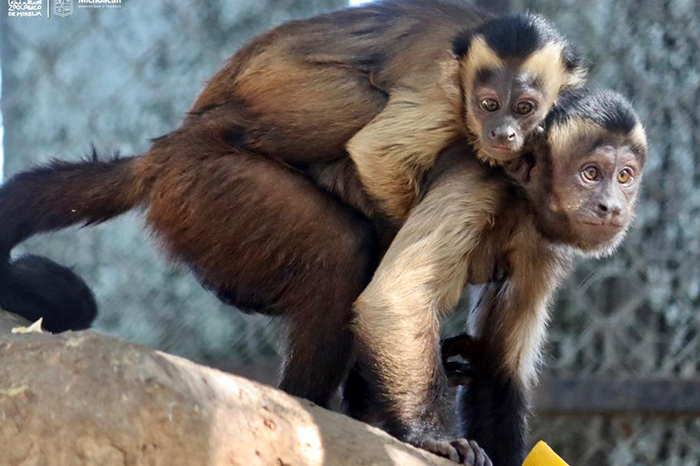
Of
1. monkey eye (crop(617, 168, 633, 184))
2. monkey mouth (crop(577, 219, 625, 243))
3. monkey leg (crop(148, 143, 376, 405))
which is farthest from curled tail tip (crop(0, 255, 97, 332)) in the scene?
monkey eye (crop(617, 168, 633, 184))

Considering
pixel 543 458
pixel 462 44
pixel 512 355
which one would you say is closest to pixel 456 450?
pixel 543 458

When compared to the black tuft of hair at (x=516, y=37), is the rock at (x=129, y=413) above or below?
below

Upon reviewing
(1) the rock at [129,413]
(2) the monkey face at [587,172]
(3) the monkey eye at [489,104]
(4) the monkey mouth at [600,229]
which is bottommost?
(1) the rock at [129,413]

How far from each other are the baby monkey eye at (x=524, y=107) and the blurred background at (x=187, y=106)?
109 cm

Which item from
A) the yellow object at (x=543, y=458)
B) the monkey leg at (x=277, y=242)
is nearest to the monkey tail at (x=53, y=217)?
the monkey leg at (x=277, y=242)

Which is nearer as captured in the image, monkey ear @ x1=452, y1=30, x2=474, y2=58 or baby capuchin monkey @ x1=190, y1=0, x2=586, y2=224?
baby capuchin monkey @ x1=190, y1=0, x2=586, y2=224

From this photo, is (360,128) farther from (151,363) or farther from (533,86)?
(151,363)

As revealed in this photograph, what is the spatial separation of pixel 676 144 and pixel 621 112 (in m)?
1.26

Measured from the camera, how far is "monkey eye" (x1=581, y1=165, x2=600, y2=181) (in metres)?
3.32

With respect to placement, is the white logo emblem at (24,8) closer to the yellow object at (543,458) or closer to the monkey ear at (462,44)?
the monkey ear at (462,44)

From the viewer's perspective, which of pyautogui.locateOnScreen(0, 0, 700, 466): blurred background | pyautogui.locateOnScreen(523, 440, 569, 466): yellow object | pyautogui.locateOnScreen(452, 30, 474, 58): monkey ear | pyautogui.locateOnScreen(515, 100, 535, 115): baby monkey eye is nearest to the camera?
pyautogui.locateOnScreen(523, 440, 569, 466): yellow object

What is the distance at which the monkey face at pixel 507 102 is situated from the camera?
3.33m

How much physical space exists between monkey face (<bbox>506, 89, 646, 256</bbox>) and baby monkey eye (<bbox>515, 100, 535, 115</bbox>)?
91 mm

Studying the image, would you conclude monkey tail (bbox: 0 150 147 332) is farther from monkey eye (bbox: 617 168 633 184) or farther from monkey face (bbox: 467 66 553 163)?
monkey eye (bbox: 617 168 633 184)
